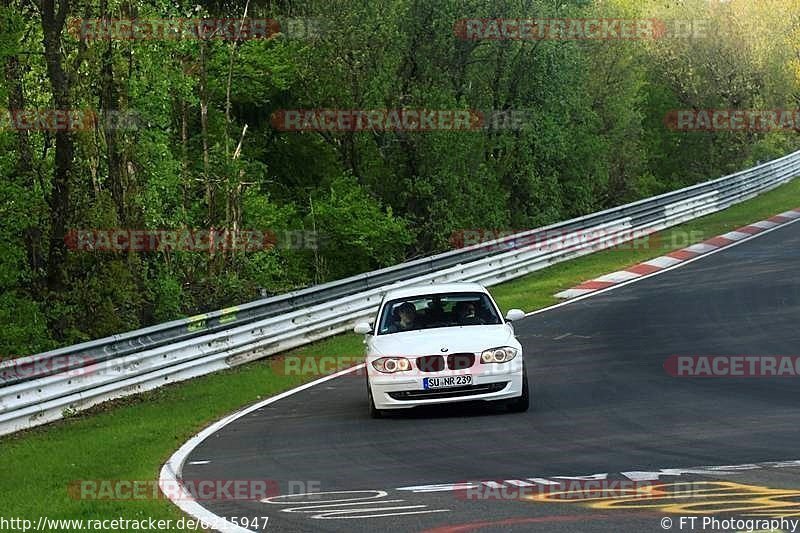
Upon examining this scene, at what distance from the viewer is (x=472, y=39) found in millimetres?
43500

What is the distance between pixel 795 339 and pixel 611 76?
37162mm

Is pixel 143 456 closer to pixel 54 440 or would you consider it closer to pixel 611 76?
pixel 54 440

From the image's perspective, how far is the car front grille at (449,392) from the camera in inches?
553

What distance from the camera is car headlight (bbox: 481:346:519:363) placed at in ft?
46.3

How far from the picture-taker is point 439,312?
15438mm

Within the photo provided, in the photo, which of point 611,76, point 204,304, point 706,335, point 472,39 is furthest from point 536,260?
point 611,76

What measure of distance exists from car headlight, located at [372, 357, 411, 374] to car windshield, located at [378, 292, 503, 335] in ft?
3.15

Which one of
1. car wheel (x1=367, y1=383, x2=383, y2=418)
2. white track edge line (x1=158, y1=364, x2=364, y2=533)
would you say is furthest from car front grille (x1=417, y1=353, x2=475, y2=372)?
white track edge line (x1=158, y1=364, x2=364, y2=533)

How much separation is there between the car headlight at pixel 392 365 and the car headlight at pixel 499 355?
0.83 metres

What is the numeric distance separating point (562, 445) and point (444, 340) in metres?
3.08

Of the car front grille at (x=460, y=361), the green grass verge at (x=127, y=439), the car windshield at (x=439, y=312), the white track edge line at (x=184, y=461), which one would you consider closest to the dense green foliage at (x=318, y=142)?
the green grass verge at (x=127, y=439)

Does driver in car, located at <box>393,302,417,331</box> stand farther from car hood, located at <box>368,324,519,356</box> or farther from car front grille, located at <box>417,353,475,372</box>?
car front grille, located at <box>417,353,475,372</box>

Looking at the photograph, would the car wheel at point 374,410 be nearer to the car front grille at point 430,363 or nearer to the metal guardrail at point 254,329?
the car front grille at point 430,363

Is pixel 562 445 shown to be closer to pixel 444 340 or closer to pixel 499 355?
pixel 499 355
